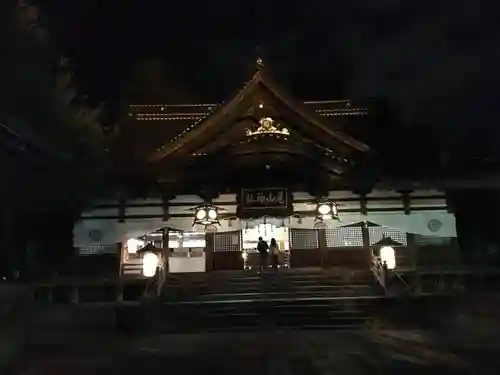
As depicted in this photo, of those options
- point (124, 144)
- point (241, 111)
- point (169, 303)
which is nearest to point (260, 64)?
point (241, 111)

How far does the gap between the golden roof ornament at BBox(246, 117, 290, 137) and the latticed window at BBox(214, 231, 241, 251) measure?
3.64 metres

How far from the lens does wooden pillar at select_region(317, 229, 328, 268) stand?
16.6m

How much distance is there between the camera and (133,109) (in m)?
21.4

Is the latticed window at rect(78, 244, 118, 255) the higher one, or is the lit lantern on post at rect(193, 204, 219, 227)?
the lit lantern on post at rect(193, 204, 219, 227)

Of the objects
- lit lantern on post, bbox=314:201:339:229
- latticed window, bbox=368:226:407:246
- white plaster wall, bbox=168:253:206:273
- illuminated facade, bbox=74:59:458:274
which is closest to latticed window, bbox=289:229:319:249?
illuminated facade, bbox=74:59:458:274

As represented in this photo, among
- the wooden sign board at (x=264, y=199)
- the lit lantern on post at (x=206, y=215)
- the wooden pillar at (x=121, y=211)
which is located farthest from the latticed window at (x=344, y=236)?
the wooden pillar at (x=121, y=211)

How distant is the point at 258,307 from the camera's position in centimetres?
1140

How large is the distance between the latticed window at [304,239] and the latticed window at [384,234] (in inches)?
72.5

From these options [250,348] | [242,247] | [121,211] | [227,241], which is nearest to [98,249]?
[121,211]

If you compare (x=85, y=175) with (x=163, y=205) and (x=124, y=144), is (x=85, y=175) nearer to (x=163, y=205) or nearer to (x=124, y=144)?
(x=163, y=205)

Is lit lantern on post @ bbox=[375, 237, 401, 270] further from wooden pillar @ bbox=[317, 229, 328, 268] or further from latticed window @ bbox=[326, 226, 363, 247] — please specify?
wooden pillar @ bbox=[317, 229, 328, 268]

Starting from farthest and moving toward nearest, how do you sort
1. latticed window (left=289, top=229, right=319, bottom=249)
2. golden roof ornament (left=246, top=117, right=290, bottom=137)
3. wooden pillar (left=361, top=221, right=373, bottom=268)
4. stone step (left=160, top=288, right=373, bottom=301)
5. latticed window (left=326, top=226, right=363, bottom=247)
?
latticed window (left=289, top=229, right=319, bottom=249)
latticed window (left=326, top=226, right=363, bottom=247)
wooden pillar (left=361, top=221, right=373, bottom=268)
golden roof ornament (left=246, top=117, right=290, bottom=137)
stone step (left=160, top=288, right=373, bottom=301)

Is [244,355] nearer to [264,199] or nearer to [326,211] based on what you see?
[264,199]

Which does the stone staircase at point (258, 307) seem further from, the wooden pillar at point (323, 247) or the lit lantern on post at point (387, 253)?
the wooden pillar at point (323, 247)
